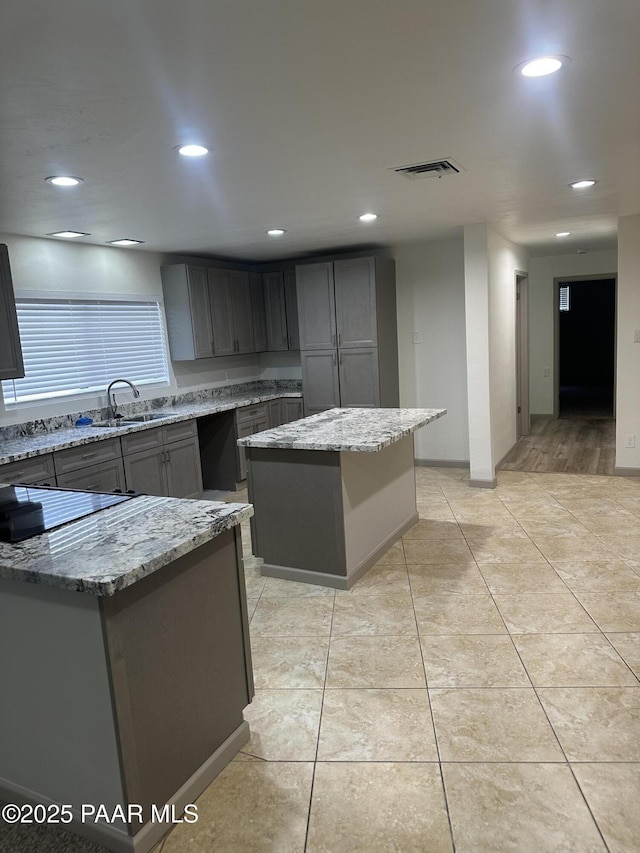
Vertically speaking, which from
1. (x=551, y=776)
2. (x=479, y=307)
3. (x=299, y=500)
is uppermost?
(x=479, y=307)

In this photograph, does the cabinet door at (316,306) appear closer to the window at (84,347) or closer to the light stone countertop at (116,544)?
the window at (84,347)

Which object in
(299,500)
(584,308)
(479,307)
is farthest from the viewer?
(584,308)

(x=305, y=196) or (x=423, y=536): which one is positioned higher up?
(x=305, y=196)

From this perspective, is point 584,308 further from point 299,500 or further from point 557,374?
point 299,500

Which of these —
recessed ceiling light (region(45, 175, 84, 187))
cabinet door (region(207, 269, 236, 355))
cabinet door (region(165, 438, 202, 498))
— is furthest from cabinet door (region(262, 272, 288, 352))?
recessed ceiling light (region(45, 175, 84, 187))

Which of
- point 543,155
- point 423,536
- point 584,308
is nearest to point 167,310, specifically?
point 423,536

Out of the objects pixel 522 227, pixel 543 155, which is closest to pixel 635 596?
pixel 543 155

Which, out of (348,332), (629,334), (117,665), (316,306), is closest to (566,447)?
(629,334)

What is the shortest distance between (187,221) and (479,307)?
2552mm

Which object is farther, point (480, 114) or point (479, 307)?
point (479, 307)

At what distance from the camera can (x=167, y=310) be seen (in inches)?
226

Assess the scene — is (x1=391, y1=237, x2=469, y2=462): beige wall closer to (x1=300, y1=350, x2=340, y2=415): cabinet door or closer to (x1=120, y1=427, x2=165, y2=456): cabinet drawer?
(x1=300, y1=350, x2=340, y2=415): cabinet door

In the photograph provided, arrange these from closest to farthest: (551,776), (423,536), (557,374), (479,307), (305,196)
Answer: (551,776) → (305,196) → (423,536) → (479,307) → (557,374)

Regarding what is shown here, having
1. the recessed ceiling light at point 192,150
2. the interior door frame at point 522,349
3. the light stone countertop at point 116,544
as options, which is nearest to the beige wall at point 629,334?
the interior door frame at point 522,349
